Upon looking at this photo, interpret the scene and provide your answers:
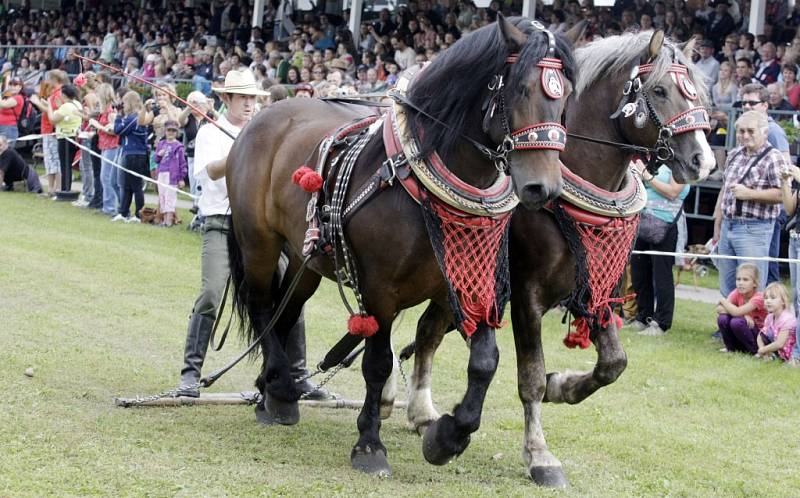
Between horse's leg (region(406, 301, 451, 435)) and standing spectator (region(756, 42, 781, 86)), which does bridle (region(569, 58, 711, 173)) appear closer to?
horse's leg (region(406, 301, 451, 435))

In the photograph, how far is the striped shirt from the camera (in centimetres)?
912

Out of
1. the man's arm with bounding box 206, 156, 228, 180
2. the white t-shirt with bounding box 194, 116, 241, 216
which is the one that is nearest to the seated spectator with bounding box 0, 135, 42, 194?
the white t-shirt with bounding box 194, 116, 241, 216

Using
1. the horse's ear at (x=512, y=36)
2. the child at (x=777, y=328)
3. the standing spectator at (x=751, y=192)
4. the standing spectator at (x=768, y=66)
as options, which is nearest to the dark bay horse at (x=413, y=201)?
the horse's ear at (x=512, y=36)

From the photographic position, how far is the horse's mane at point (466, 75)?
186 inches

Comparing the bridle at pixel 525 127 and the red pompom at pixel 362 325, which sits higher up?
the bridle at pixel 525 127

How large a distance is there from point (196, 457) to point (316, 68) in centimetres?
1343

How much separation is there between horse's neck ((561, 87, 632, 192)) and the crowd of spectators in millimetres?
3699

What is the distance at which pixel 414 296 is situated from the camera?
534cm

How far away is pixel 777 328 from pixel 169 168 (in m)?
9.80

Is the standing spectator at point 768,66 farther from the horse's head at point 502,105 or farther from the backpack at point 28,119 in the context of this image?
the backpack at point 28,119

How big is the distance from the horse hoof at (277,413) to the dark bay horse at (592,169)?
1510 mm

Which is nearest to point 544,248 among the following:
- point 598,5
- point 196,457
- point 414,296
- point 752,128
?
point 414,296

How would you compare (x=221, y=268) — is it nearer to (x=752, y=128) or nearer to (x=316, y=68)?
(x=752, y=128)

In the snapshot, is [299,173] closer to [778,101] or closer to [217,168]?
[217,168]
